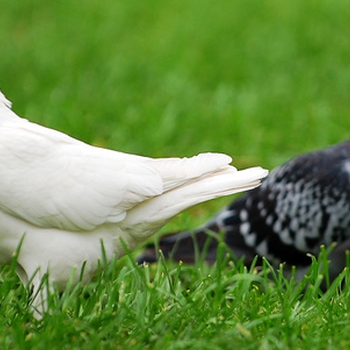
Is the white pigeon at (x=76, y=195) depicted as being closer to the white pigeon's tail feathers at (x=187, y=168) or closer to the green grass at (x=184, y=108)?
the white pigeon's tail feathers at (x=187, y=168)

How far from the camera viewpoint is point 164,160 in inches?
131

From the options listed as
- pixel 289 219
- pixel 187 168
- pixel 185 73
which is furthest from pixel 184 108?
pixel 187 168

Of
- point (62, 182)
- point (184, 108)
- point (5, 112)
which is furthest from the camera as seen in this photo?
point (184, 108)

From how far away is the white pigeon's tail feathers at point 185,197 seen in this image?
10.4 feet

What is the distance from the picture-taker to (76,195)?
311 cm

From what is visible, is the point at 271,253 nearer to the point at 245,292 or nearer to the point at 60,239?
the point at 245,292

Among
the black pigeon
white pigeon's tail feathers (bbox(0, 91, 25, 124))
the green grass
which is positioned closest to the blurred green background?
the green grass

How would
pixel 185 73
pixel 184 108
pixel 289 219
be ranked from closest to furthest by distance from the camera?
1. pixel 289 219
2. pixel 184 108
3. pixel 185 73

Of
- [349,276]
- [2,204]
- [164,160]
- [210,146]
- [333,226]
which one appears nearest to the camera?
[2,204]

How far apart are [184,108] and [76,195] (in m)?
3.80

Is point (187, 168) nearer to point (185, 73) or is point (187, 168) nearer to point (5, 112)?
point (5, 112)

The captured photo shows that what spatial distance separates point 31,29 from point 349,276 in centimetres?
540

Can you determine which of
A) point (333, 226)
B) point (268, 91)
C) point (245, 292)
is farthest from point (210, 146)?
point (245, 292)

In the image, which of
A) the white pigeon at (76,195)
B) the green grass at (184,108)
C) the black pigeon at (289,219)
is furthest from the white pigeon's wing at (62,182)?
the black pigeon at (289,219)
